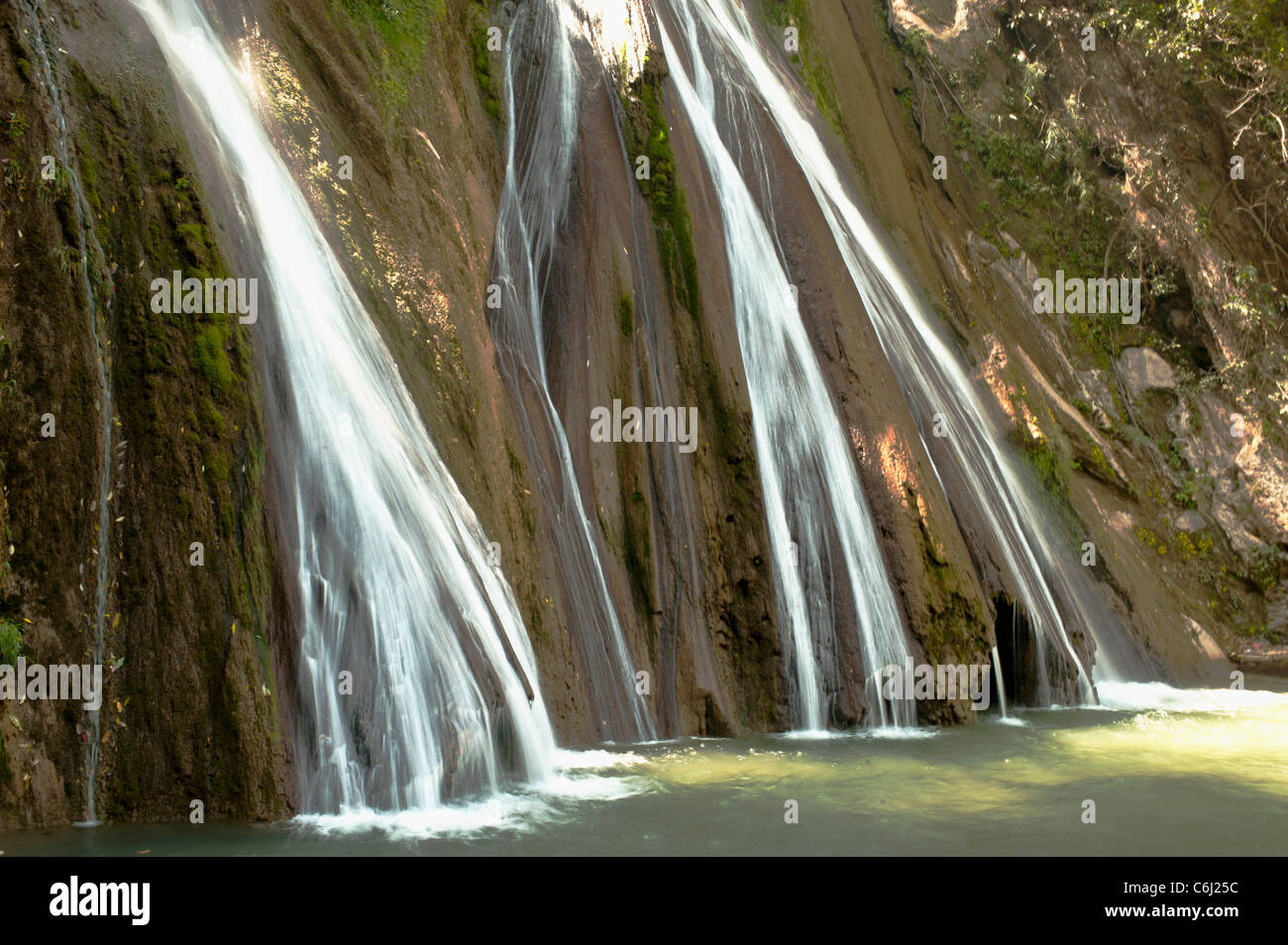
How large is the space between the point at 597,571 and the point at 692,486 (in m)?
1.33

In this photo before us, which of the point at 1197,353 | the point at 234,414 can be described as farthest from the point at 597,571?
the point at 1197,353

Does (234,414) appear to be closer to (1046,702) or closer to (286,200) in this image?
(286,200)

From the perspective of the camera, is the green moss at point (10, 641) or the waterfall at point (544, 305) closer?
the green moss at point (10, 641)

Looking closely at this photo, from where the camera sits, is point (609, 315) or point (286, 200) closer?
point (286, 200)

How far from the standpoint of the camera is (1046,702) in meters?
11.5

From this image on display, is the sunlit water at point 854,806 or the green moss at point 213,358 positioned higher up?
the green moss at point 213,358

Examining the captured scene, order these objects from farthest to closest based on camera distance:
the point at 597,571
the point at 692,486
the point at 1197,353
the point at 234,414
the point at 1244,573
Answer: the point at 1197,353
the point at 1244,573
the point at 692,486
the point at 597,571
the point at 234,414

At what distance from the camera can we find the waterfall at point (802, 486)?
1014 cm

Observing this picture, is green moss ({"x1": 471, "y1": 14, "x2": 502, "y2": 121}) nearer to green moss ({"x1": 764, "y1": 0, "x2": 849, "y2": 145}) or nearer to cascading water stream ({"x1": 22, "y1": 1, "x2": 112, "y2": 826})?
cascading water stream ({"x1": 22, "y1": 1, "x2": 112, "y2": 826})

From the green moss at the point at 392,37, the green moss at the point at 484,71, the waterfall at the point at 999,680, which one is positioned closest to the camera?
the green moss at the point at 392,37

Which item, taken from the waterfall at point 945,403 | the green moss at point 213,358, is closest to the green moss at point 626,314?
the waterfall at point 945,403

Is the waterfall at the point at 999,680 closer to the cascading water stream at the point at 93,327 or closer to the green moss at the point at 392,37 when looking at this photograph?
the green moss at the point at 392,37

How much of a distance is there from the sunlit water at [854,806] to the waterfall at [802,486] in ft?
2.64
